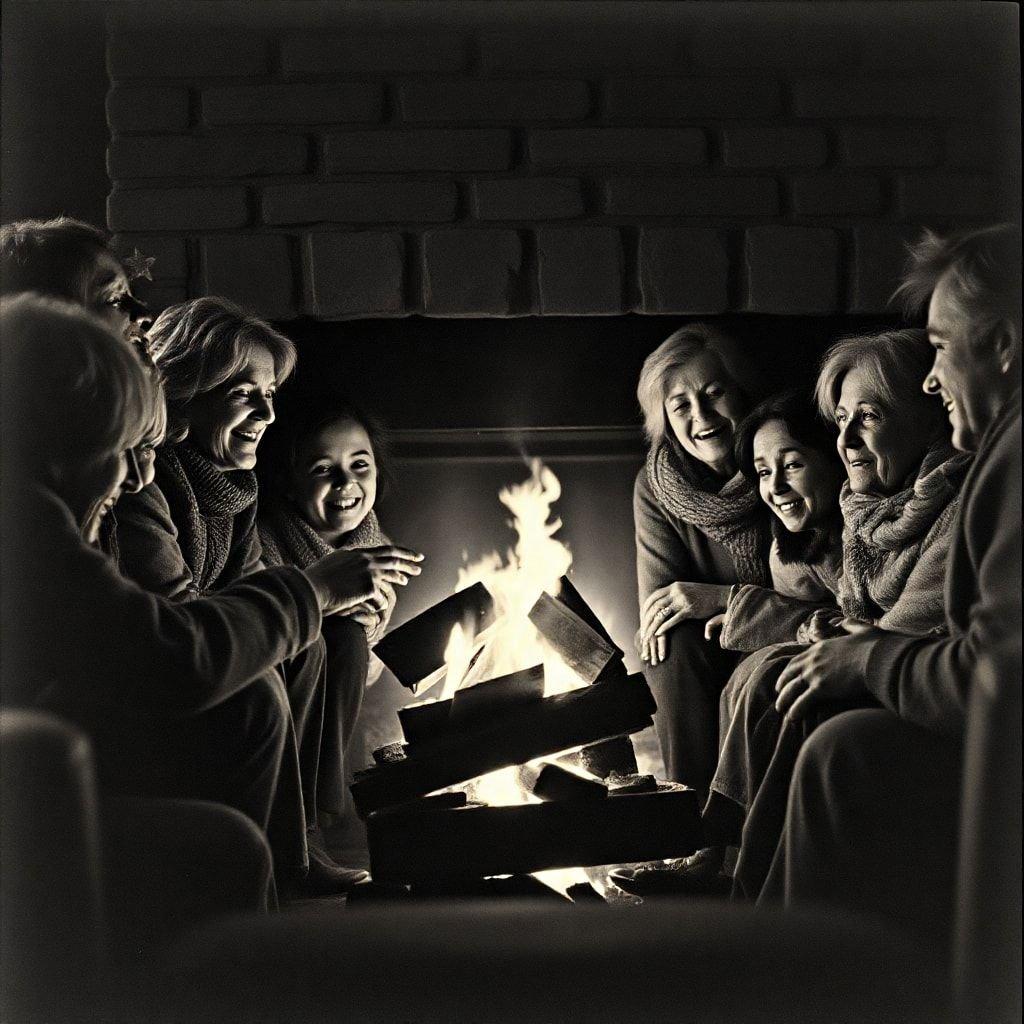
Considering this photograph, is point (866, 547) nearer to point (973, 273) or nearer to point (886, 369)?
point (886, 369)

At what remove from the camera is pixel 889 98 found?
66.9 inches

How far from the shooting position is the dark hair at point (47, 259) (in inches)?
63.1

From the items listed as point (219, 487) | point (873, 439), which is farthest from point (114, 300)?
point (873, 439)

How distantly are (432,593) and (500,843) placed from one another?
35 centimetres

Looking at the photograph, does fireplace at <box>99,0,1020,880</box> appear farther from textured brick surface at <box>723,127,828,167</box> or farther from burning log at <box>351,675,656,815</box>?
burning log at <box>351,675,656,815</box>

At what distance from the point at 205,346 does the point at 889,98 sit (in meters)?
0.99

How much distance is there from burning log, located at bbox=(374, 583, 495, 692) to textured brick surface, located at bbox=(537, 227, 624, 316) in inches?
15.9

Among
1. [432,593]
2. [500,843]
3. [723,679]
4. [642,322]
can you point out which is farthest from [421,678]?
[642,322]

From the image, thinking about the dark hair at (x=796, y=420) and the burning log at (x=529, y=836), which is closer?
the burning log at (x=529, y=836)

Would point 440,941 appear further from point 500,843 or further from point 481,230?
point 481,230

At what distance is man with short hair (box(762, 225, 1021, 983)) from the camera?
5.00 ft

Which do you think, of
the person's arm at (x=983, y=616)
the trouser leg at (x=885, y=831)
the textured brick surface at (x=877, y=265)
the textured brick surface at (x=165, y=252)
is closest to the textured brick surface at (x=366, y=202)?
the textured brick surface at (x=165, y=252)

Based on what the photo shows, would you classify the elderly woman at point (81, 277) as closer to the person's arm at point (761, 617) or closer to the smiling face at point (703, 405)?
the smiling face at point (703, 405)

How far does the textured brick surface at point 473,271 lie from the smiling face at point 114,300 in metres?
0.38
